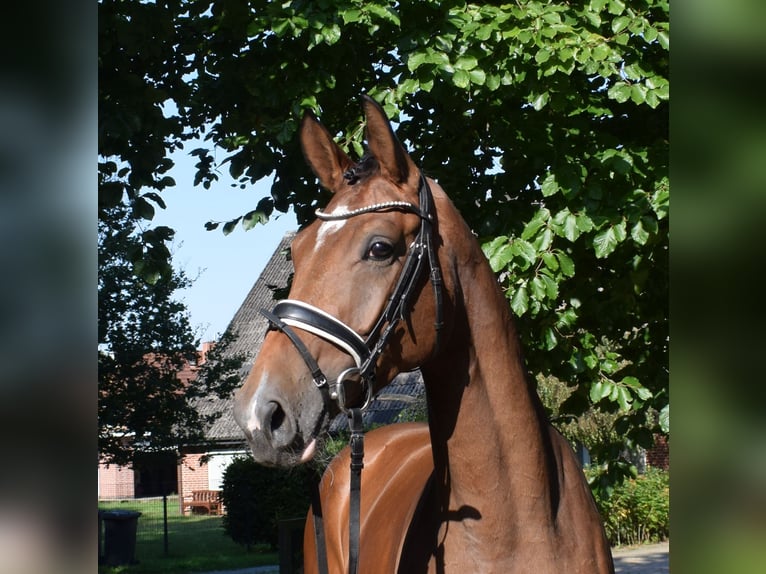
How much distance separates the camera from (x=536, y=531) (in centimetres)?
257

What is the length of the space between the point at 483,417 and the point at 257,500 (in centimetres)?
1508

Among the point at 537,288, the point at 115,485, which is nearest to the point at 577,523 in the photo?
the point at 537,288

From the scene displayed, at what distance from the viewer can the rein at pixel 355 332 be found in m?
2.29

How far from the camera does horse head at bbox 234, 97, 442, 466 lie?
2.21 meters

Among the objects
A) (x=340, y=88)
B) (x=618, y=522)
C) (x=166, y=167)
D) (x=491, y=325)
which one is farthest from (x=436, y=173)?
(x=618, y=522)

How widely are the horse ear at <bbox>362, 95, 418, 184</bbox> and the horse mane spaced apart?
2 cm

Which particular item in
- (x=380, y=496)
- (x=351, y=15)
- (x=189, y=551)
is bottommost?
(x=189, y=551)

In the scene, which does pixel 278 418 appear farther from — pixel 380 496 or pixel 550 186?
pixel 550 186

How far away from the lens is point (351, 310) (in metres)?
2.37

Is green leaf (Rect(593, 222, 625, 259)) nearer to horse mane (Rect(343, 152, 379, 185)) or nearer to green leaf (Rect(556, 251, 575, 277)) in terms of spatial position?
green leaf (Rect(556, 251, 575, 277))

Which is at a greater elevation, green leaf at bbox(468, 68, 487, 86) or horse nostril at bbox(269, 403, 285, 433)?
green leaf at bbox(468, 68, 487, 86)

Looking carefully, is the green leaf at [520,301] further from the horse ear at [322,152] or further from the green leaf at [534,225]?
the horse ear at [322,152]

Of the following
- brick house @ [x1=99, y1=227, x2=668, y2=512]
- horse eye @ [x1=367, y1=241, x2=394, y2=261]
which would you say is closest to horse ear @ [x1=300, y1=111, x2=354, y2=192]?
horse eye @ [x1=367, y1=241, x2=394, y2=261]
